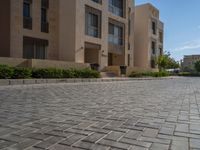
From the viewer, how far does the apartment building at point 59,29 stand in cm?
1973

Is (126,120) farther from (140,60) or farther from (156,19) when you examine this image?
(156,19)

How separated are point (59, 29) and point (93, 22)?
4.35m

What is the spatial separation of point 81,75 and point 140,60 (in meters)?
24.6

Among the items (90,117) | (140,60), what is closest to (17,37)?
(90,117)

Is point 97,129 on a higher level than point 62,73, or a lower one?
lower

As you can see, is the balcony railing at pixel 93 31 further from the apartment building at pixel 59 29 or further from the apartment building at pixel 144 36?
the apartment building at pixel 144 36

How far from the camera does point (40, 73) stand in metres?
15.3

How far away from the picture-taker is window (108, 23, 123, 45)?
2950 centimetres

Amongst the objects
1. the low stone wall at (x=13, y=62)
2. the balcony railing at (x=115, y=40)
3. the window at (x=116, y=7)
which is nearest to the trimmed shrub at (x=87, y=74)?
the low stone wall at (x=13, y=62)

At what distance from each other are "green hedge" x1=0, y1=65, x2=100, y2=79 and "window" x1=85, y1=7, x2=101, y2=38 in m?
6.96

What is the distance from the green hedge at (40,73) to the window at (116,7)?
12.6 meters

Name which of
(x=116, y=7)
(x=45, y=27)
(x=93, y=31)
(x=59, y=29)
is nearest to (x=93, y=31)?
(x=93, y=31)

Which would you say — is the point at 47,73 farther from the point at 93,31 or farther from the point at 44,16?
the point at 93,31

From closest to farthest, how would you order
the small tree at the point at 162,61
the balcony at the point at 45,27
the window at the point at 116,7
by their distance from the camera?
1. the balcony at the point at 45,27
2. the window at the point at 116,7
3. the small tree at the point at 162,61
